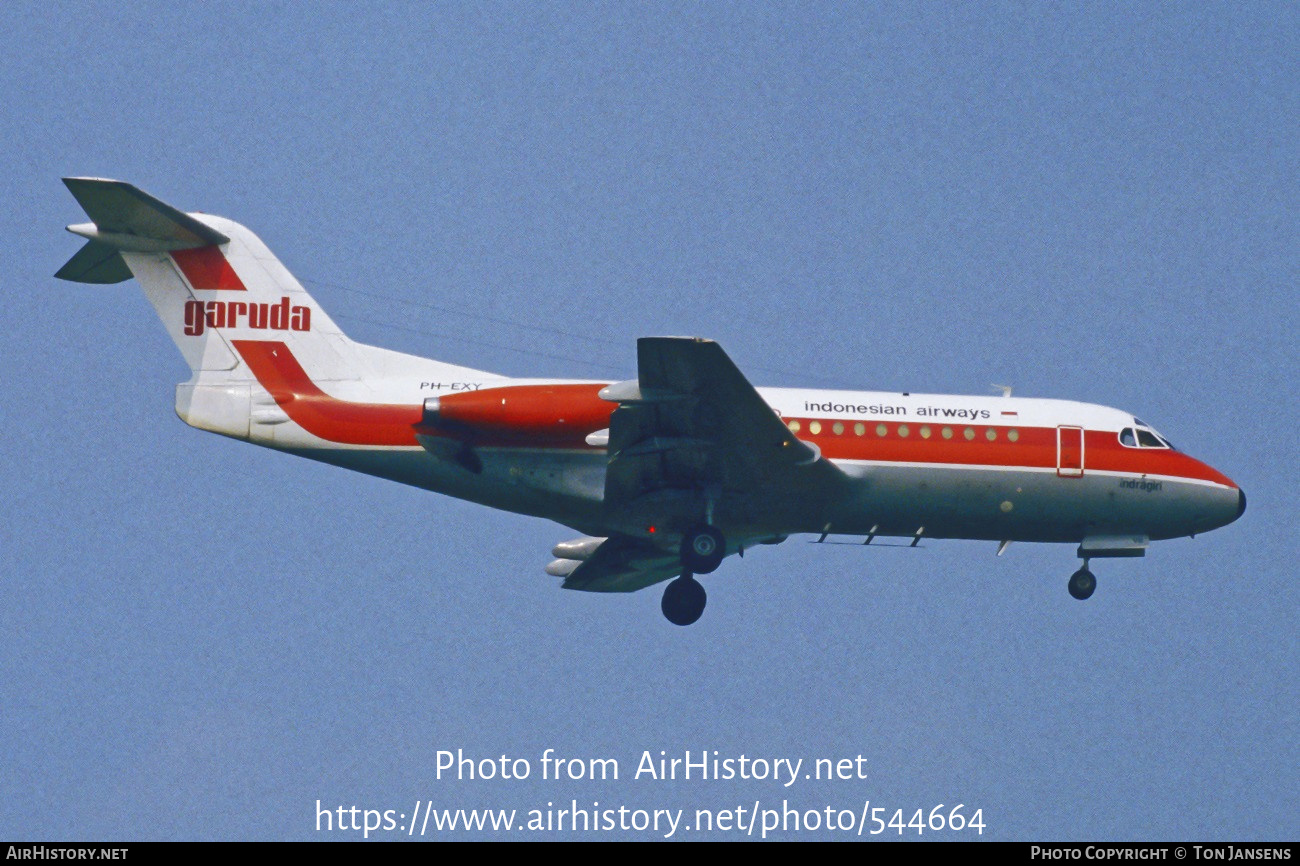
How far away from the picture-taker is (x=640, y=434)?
2773 cm

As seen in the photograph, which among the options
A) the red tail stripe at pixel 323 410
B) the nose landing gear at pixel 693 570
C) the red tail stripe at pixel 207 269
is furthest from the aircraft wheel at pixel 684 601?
the red tail stripe at pixel 207 269

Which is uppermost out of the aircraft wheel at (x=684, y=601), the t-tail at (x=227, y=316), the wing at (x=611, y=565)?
the t-tail at (x=227, y=316)

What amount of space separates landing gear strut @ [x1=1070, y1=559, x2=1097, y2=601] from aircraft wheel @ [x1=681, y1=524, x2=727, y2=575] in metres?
6.37

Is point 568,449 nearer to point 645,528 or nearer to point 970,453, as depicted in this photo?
point 645,528

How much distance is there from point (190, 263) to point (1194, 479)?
17621 mm

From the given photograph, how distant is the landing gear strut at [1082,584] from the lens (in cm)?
3081

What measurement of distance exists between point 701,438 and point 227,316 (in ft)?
27.7

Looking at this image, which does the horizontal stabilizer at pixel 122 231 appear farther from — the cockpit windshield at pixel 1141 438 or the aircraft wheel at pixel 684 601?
the cockpit windshield at pixel 1141 438

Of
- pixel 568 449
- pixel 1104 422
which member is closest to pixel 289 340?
pixel 568 449

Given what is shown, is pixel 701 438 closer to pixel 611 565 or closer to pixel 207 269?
pixel 611 565

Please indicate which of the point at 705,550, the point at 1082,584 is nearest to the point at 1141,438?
the point at 1082,584

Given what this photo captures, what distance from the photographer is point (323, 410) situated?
29.2 m

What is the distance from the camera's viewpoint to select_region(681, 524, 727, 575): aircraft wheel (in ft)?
96.0

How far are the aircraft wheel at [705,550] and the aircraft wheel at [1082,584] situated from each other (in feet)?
20.9
